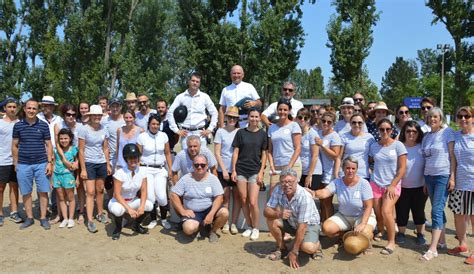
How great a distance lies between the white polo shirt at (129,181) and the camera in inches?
225

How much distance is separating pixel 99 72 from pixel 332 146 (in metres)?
19.4

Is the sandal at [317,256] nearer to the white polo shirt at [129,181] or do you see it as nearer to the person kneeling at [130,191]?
the person kneeling at [130,191]

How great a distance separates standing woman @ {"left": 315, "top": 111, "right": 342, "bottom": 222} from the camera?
563 cm

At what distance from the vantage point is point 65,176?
20.1 ft

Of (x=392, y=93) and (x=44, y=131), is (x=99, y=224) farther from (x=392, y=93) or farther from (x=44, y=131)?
(x=392, y=93)

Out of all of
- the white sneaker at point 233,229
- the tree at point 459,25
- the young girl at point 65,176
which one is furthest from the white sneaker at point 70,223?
the tree at point 459,25

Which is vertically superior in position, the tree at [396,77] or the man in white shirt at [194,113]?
the tree at [396,77]

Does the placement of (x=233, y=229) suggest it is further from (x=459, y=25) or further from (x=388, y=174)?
(x=459, y=25)

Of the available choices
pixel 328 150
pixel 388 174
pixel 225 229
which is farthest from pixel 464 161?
pixel 225 229

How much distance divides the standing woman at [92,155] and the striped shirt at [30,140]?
0.56 m

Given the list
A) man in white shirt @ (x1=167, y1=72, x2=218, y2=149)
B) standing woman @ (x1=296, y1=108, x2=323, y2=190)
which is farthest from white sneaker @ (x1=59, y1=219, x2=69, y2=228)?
standing woman @ (x1=296, y1=108, x2=323, y2=190)

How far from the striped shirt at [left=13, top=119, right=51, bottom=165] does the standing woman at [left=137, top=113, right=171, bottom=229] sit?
4.79 feet

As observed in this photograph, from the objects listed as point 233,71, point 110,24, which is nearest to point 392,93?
point 110,24

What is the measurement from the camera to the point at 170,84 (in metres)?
29.2
